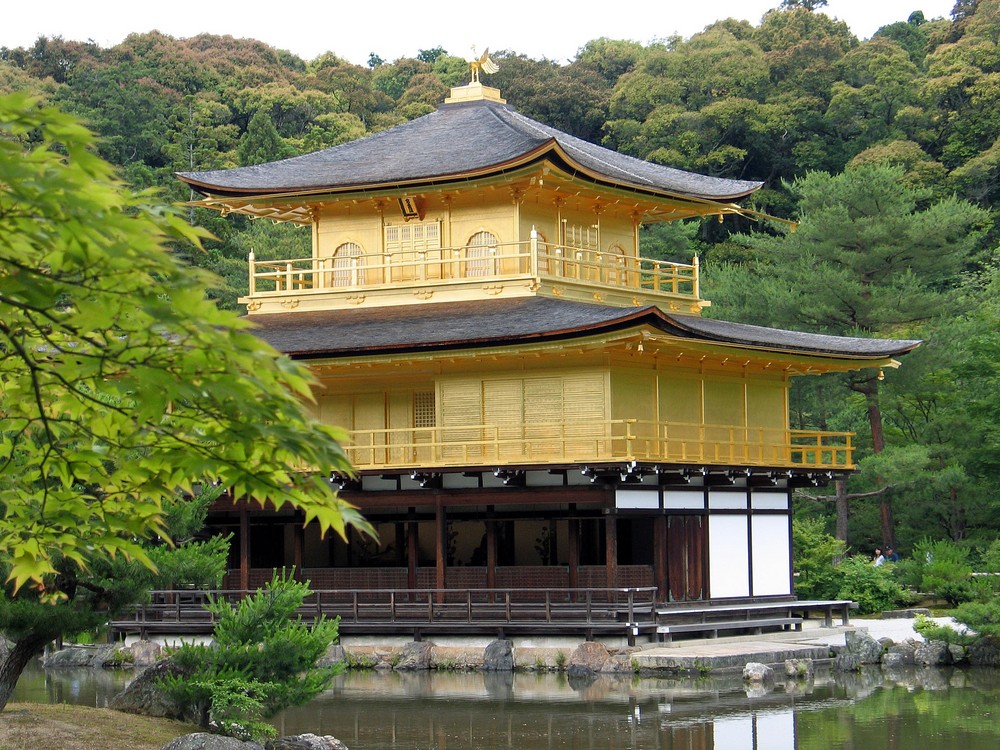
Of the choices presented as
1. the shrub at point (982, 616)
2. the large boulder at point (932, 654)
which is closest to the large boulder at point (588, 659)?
the large boulder at point (932, 654)

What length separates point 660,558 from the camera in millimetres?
28797

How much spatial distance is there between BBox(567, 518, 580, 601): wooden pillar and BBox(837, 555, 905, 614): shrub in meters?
8.17

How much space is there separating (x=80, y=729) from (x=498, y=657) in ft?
38.0

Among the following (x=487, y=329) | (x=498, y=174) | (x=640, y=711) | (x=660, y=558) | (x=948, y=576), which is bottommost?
(x=640, y=711)

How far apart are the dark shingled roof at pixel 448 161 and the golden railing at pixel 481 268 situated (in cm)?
159

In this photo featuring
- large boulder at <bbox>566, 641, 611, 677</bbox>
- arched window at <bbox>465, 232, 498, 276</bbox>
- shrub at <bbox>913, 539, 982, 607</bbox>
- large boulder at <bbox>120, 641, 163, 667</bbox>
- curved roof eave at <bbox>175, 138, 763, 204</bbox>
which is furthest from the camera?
shrub at <bbox>913, 539, 982, 607</bbox>

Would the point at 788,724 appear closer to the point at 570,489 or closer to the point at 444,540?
the point at 570,489

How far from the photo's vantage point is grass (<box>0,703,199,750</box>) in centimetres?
1491

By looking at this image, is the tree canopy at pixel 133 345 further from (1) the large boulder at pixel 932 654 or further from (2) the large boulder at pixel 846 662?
(1) the large boulder at pixel 932 654

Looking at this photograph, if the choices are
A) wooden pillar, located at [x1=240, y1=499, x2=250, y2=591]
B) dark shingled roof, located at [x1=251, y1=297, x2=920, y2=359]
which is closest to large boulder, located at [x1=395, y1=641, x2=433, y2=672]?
wooden pillar, located at [x1=240, y1=499, x2=250, y2=591]

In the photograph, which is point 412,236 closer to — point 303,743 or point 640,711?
point 640,711

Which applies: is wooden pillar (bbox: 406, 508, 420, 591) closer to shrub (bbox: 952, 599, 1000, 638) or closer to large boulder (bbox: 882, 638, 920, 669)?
large boulder (bbox: 882, 638, 920, 669)

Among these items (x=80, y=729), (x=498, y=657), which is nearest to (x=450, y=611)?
(x=498, y=657)

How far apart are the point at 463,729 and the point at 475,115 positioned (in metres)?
19.5
